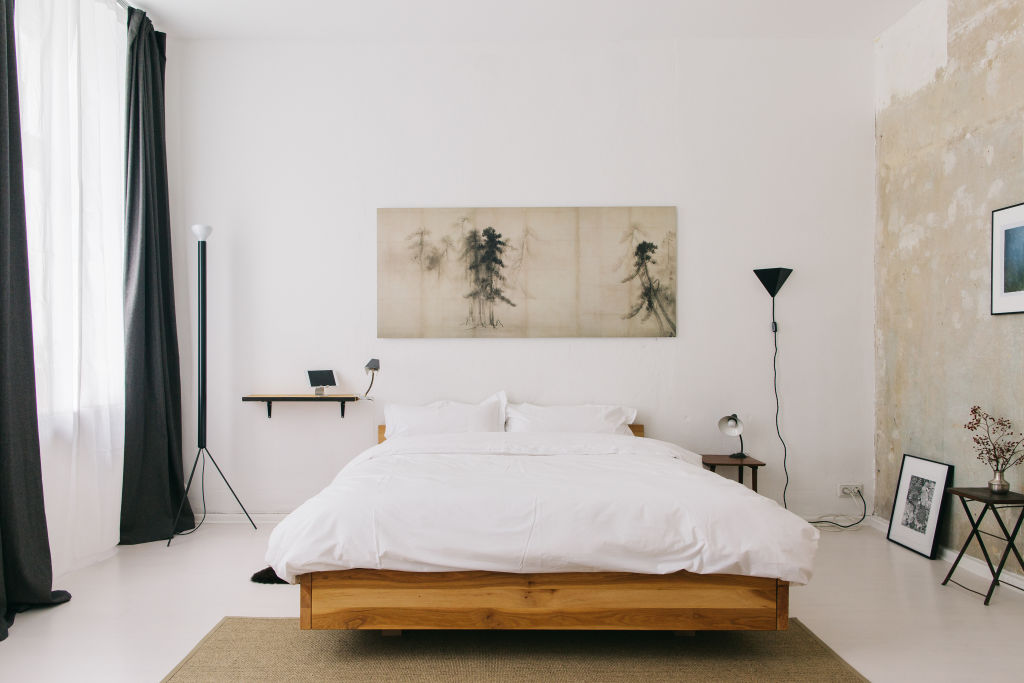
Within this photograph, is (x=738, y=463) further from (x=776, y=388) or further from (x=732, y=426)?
(x=776, y=388)

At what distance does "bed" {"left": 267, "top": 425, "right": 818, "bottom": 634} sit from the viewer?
231cm

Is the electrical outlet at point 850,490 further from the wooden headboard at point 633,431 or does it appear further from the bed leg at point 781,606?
the bed leg at point 781,606

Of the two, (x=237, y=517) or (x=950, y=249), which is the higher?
(x=950, y=249)

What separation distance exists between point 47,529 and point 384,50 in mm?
3369

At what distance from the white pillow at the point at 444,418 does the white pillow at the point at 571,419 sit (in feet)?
0.35

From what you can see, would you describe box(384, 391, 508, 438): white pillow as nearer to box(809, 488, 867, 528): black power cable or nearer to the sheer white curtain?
the sheer white curtain

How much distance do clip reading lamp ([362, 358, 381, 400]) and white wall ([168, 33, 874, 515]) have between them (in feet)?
0.21

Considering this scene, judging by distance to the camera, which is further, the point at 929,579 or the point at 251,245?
the point at 251,245

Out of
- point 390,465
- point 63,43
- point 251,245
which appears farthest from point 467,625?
point 63,43

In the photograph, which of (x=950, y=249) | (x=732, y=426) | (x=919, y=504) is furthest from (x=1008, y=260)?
(x=732, y=426)

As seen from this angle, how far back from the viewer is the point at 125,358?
3824mm

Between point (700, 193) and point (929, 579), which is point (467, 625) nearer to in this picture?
point (929, 579)

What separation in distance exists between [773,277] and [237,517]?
3815 millimetres

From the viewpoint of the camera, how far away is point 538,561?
7.57 feet
